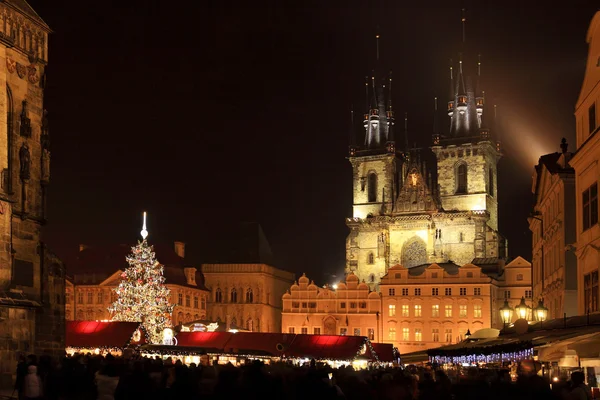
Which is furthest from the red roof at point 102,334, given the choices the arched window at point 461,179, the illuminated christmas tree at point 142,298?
the arched window at point 461,179

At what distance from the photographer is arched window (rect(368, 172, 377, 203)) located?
93125 mm

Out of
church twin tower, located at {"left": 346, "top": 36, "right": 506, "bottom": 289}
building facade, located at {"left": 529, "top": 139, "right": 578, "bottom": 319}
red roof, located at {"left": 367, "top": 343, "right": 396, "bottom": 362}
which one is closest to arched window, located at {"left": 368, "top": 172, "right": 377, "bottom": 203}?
church twin tower, located at {"left": 346, "top": 36, "right": 506, "bottom": 289}

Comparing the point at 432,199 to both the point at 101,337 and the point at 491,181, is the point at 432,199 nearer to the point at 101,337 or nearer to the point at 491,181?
the point at 491,181

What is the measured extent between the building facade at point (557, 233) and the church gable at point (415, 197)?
49590 millimetres

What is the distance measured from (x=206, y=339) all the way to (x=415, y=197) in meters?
52.8

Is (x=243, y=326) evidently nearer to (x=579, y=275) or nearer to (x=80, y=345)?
(x=80, y=345)

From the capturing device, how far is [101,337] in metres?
35.8

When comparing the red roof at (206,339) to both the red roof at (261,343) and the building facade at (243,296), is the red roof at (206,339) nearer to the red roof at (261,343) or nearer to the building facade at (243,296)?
the red roof at (261,343)

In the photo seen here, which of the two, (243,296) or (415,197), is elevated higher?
(415,197)

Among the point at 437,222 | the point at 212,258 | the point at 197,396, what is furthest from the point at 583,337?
the point at 212,258

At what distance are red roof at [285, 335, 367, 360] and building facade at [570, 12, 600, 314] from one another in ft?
40.1

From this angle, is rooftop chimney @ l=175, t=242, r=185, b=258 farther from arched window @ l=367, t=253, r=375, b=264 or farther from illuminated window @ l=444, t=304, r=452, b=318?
illuminated window @ l=444, t=304, r=452, b=318

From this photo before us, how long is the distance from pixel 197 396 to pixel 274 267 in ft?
278

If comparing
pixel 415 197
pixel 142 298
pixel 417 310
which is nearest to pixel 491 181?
pixel 415 197
